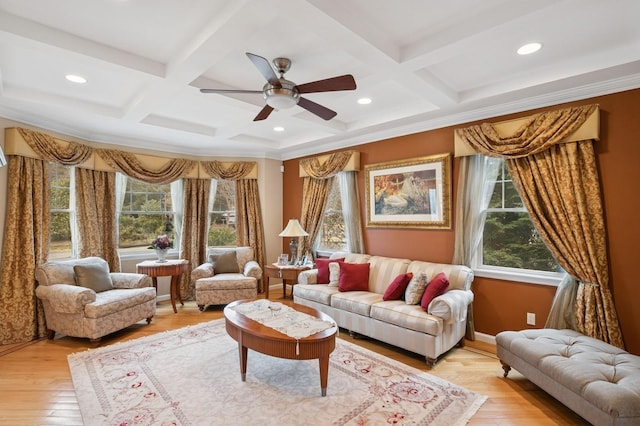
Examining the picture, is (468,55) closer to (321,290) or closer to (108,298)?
(321,290)

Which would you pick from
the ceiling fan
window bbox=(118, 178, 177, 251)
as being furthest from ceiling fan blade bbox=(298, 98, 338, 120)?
window bbox=(118, 178, 177, 251)

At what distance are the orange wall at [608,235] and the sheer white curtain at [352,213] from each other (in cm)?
33

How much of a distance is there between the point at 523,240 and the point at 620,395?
73.2 inches

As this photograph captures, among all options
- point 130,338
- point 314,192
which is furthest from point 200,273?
point 314,192

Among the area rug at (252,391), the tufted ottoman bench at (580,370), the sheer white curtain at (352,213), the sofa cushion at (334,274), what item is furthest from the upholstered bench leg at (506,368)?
the sheer white curtain at (352,213)

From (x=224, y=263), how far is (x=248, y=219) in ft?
3.35

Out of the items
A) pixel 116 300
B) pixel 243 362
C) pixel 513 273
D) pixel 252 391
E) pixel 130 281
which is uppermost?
pixel 513 273

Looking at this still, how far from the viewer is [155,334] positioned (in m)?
3.89

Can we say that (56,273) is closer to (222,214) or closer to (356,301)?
(222,214)

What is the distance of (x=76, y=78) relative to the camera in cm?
310

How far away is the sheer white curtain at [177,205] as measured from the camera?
5.69 metres

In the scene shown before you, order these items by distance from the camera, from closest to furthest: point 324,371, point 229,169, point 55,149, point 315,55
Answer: point 324,371, point 315,55, point 55,149, point 229,169

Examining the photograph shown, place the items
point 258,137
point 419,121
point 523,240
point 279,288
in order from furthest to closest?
point 279,288 → point 258,137 → point 419,121 → point 523,240

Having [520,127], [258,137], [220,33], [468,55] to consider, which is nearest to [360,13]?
[220,33]
